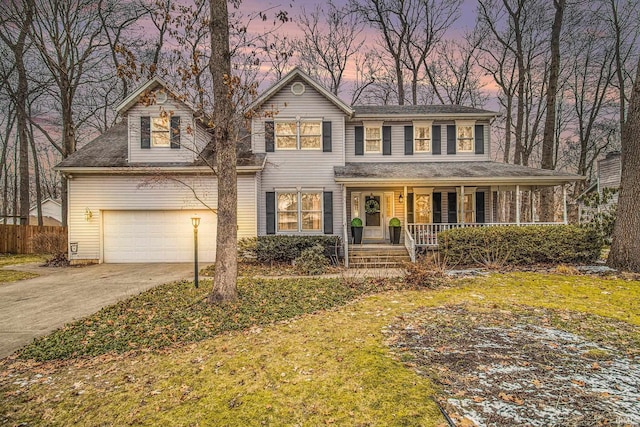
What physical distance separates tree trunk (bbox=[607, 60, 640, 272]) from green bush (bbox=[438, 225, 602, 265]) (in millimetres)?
954

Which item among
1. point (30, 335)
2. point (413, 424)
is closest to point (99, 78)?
Answer: point (30, 335)

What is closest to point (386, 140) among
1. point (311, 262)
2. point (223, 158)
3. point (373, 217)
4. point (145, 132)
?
point (373, 217)

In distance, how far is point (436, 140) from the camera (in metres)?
14.4

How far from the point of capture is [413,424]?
8.95 ft

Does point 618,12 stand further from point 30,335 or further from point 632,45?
point 30,335

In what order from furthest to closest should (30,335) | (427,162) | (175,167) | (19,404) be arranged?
(427,162)
(175,167)
(30,335)
(19,404)

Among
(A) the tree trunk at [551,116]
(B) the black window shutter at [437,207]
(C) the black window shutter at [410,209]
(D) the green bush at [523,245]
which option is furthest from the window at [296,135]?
(A) the tree trunk at [551,116]

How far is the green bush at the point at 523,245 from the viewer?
1039 cm

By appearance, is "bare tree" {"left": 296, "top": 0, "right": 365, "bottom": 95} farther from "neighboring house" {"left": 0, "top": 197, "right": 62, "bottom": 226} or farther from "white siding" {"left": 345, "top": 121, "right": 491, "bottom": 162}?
"neighboring house" {"left": 0, "top": 197, "right": 62, "bottom": 226}

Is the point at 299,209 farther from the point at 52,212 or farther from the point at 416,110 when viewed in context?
the point at 52,212

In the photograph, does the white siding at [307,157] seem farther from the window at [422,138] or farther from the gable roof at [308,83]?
the window at [422,138]

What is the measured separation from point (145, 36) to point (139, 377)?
2154 centimetres

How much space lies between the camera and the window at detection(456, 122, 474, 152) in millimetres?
14344

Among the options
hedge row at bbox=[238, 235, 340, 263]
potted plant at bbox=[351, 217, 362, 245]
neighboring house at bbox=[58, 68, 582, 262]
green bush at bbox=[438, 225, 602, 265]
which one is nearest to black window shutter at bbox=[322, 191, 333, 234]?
neighboring house at bbox=[58, 68, 582, 262]
